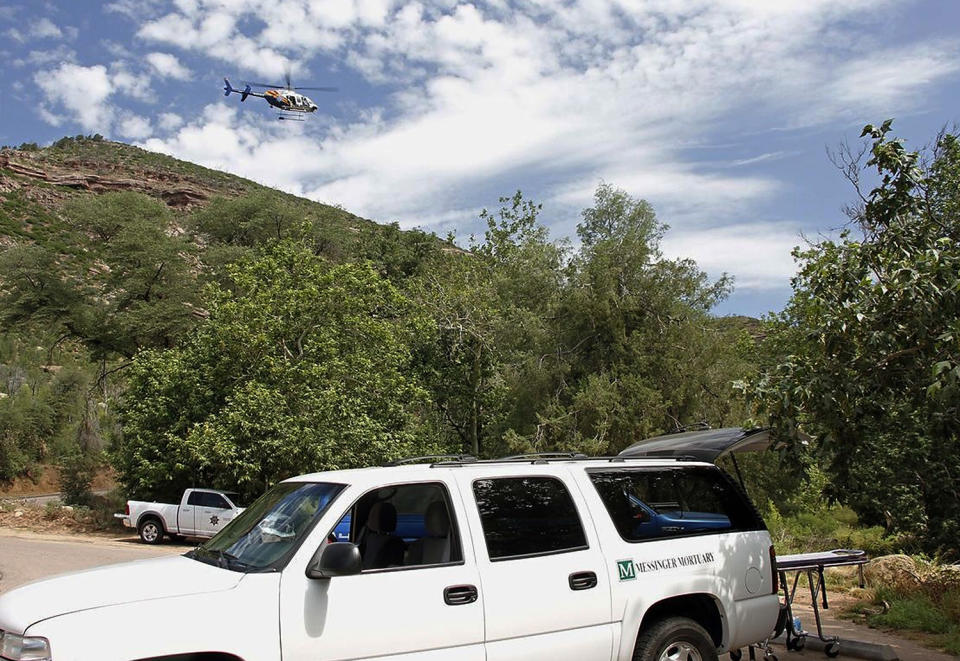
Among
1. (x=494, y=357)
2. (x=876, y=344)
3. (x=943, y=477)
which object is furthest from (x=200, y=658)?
(x=494, y=357)

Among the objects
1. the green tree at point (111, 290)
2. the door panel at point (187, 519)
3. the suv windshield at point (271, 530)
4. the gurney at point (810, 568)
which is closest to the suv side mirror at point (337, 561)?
the suv windshield at point (271, 530)

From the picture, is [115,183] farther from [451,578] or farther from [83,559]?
[451,578]

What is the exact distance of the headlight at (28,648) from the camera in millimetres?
3857

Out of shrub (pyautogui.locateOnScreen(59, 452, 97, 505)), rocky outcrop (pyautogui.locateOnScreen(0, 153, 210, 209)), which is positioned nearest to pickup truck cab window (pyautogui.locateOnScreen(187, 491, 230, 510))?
shrub (pyautogui.locateOnScreen(59, 452, 97, 505))

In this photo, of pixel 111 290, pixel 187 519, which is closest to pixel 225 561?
pixel 187 519

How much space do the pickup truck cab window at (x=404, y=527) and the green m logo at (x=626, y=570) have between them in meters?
1.21

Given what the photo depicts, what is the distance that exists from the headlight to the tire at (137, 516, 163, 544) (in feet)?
62.7

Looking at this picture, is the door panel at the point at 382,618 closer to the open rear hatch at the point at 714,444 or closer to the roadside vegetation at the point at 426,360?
the open rear hatch at the point at 714,444

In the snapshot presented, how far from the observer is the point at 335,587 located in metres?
4.44

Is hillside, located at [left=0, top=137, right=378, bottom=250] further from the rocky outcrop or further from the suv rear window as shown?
the suv rear window

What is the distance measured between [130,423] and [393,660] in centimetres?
2261

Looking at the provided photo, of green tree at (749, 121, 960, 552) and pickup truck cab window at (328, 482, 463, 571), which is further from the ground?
green tree at (749, 121, 960, 552)

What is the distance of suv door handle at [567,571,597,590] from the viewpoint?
16.8 ft

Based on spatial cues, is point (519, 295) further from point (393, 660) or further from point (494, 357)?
point (393, 660)
